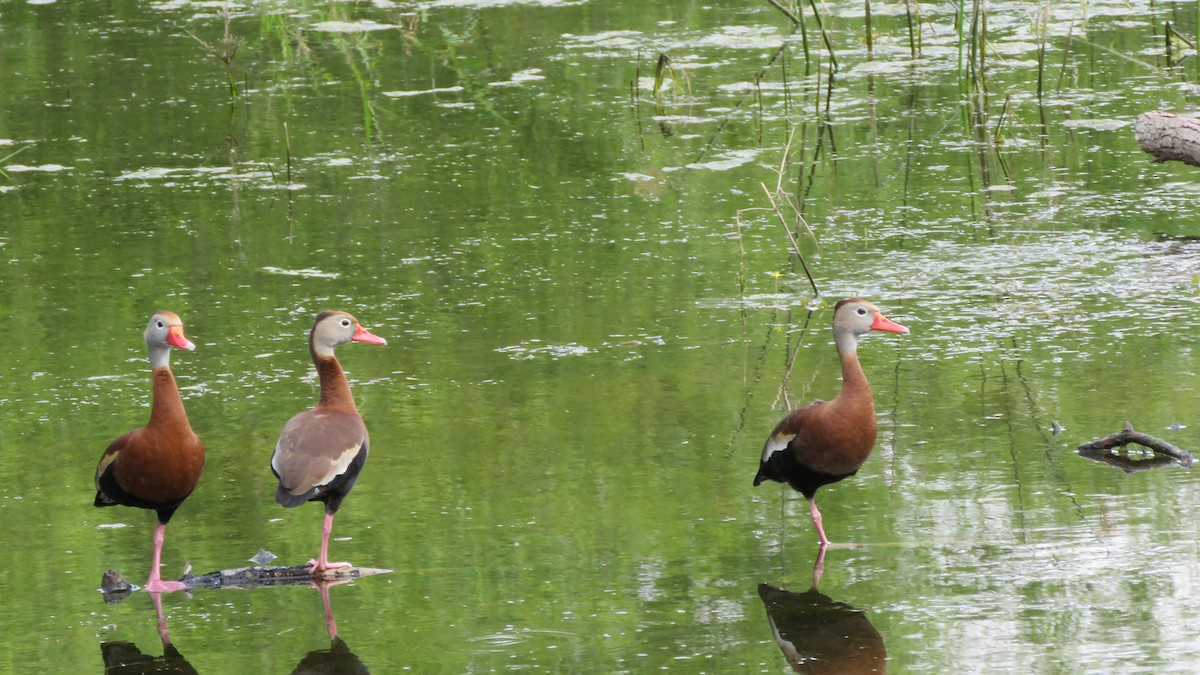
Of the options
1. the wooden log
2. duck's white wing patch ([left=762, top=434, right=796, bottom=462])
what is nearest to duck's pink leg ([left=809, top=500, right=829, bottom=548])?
duck's white wing patch ([left=762, top=434, right=796, bottom=462])

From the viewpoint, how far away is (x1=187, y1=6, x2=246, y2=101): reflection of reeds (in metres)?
12.5

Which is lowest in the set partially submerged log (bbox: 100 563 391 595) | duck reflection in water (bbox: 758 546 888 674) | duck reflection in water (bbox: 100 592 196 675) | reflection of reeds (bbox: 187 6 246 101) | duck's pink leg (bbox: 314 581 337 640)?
duck reflection in water (bbox: 758 546 888 674)

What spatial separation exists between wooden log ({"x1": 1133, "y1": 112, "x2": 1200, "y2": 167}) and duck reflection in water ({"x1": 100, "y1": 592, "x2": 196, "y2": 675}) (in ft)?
19.4

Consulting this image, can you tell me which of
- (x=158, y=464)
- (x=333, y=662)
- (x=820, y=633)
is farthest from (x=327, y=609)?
(x=820, y=633)

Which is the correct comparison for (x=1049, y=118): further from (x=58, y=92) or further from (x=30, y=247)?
(x=58, y=92)

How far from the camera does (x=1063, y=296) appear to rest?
7.96 metres

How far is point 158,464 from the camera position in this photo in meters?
5.51

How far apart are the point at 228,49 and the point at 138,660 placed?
964 centimetres

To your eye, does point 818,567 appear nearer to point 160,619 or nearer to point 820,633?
point 820,633

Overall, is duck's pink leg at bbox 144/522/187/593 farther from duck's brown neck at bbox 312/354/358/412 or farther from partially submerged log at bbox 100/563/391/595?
duck's brown neck at bbox 312/354/358/412

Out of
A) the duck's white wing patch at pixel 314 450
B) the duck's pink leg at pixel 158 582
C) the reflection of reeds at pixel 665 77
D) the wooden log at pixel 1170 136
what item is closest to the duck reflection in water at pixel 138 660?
the duck's pink leg at pixel 158 582

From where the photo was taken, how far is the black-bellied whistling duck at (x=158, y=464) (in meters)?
5.52

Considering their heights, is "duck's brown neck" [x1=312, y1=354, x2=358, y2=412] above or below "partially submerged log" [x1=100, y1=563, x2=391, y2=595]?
above

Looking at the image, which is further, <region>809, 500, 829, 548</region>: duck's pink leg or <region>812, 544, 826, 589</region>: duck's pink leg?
<region>809, 500, 829, 548</region>: duck's pink leg
